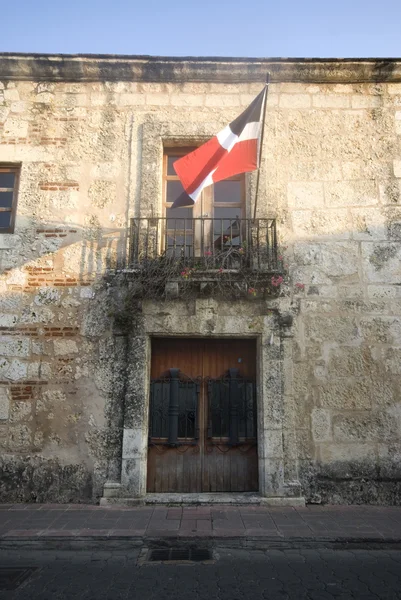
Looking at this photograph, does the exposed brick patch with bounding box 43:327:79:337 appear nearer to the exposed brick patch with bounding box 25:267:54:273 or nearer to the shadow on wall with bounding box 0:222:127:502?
the shadow on wall with bounding box 0:222:127:502

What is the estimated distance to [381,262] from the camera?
570 cm

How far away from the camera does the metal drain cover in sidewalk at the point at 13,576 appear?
3.19m

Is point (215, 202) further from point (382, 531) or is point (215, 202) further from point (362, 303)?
point (382, 531)

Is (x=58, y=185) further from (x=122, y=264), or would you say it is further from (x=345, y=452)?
(x=345, y=452)

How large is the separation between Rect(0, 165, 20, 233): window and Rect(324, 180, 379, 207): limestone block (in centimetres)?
426

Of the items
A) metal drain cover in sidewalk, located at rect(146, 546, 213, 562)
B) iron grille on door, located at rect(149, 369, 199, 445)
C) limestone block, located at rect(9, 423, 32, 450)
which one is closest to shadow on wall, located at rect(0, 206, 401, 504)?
limestone block, located at rect(9, 423, 32, 450)

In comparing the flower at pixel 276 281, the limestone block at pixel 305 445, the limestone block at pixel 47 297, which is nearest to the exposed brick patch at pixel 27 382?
the limestone block at pixel 47 297

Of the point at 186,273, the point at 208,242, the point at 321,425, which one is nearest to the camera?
the point at 321,425

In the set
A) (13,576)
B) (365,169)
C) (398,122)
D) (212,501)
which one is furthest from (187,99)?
(13,576)

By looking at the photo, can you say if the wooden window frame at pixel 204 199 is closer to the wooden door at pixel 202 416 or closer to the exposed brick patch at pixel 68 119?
the exposed brick patch at pixel 68 119

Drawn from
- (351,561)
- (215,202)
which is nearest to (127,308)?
(215,202)

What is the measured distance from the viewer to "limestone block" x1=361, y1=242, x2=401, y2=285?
18.6ft

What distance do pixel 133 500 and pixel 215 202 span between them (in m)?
3.96

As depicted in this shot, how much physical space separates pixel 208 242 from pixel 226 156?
3.88 feet
